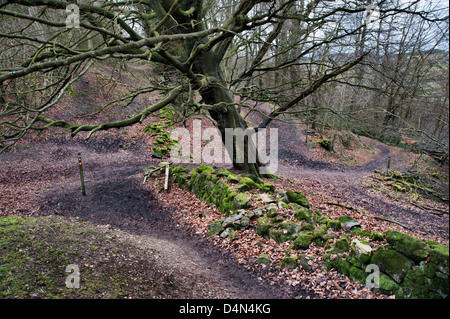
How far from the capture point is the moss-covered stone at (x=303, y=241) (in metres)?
4.49

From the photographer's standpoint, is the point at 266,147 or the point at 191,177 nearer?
the point at 191,177

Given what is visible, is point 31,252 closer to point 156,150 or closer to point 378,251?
point 378,251

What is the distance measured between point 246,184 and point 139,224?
301 centimetres

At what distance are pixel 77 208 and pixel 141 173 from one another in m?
2.75

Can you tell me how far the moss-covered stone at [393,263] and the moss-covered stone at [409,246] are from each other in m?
0.07

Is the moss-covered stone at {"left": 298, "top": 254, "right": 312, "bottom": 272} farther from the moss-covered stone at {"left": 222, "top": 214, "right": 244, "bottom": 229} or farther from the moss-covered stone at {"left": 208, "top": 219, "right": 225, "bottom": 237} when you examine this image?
the moss-covered stone at {"left": 208, "top": 219, "right": 225, "bottom": 237}

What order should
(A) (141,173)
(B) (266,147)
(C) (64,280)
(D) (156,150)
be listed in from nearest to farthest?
(C) (64,280)
(A) (141,173)
(D) (156,150)
(B) (266,147)

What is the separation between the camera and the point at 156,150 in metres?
12.8

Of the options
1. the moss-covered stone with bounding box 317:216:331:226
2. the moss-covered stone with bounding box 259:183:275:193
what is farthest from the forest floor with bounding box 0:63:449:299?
the moss-covered stone with bounding box 259:183:275:193

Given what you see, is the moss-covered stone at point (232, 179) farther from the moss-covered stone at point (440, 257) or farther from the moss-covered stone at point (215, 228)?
the moss-covered stone at point (440, 257)

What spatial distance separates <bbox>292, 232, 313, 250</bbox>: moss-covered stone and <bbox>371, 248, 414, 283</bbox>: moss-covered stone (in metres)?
1.18

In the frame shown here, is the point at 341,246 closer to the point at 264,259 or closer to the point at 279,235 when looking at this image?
the point at 279,235

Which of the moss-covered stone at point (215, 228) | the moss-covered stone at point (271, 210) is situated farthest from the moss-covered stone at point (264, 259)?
the moss-covered stone at point (215, 228)
